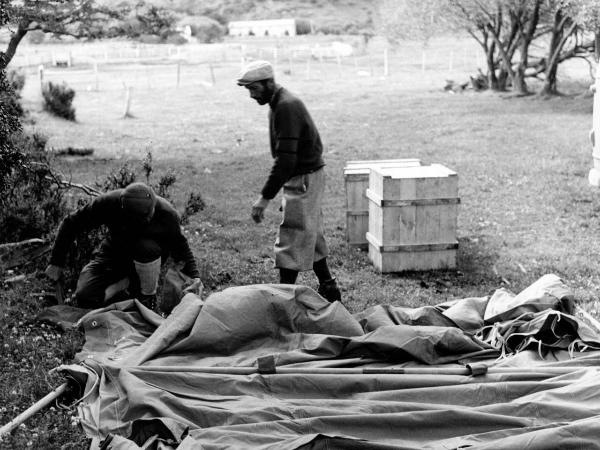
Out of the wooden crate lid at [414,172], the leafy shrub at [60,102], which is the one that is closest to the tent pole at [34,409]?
the wooden crate lid at [414,172]

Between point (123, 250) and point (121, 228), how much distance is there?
0.23 meters

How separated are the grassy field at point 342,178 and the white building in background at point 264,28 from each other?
59.5 metres

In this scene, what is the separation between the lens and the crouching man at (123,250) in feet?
23.5

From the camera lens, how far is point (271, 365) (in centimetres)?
554

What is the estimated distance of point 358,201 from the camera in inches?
380

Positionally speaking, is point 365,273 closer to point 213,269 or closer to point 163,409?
point 213,269

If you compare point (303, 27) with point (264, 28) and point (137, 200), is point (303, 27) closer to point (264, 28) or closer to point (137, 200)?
point (264, 28)

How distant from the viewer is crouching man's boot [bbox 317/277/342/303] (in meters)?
7.82

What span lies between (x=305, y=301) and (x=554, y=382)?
1.94m

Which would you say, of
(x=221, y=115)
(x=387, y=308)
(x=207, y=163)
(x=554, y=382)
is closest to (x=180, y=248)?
(x=387, y=308)

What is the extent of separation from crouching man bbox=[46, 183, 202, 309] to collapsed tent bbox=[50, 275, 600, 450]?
59 centimetres

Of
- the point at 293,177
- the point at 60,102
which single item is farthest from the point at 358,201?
the point at 60,102

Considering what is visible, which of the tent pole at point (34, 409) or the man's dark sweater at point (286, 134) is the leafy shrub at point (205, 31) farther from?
the tent pole at point (34, 409)

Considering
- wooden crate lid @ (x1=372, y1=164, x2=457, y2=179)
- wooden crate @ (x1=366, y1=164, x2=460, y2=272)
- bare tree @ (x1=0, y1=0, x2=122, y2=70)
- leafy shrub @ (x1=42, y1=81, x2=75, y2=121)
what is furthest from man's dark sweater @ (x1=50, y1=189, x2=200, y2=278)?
leafy shrub @ (x1=42, y1=81, x2=75, y2=121)
